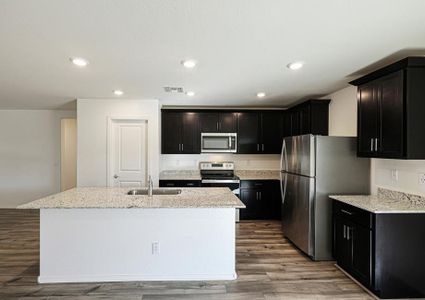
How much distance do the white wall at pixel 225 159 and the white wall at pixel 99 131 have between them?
3.19 feet

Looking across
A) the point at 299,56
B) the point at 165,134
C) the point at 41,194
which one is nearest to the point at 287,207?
the point at 299,56

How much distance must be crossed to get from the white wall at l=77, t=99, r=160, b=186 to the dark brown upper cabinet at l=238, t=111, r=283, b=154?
1.85 m

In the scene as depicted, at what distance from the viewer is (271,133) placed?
5746 millimetres

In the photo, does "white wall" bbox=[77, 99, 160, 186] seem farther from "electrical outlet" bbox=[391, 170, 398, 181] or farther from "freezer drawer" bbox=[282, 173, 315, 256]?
"electrical outlet" bbox=[391, 170, 398, 181]

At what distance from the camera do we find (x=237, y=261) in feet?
11.1

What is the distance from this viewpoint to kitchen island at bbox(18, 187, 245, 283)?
285cm

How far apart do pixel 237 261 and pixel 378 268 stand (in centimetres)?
155

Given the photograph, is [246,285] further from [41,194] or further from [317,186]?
[41,194]

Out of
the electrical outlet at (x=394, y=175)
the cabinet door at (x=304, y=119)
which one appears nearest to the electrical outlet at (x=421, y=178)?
the electrical outlet at (x=394, y=175)

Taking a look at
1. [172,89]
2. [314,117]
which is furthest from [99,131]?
[314,117]

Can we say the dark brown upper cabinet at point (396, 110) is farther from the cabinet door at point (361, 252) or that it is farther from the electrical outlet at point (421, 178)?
the cabinet door at point (361, 252)

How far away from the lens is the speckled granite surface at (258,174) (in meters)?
5.52

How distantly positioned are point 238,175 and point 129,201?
3.19m

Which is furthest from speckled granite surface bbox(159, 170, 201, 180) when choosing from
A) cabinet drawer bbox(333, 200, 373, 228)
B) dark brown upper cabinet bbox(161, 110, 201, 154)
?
cabinet drawer bbox(333, 200, 373, 228)
